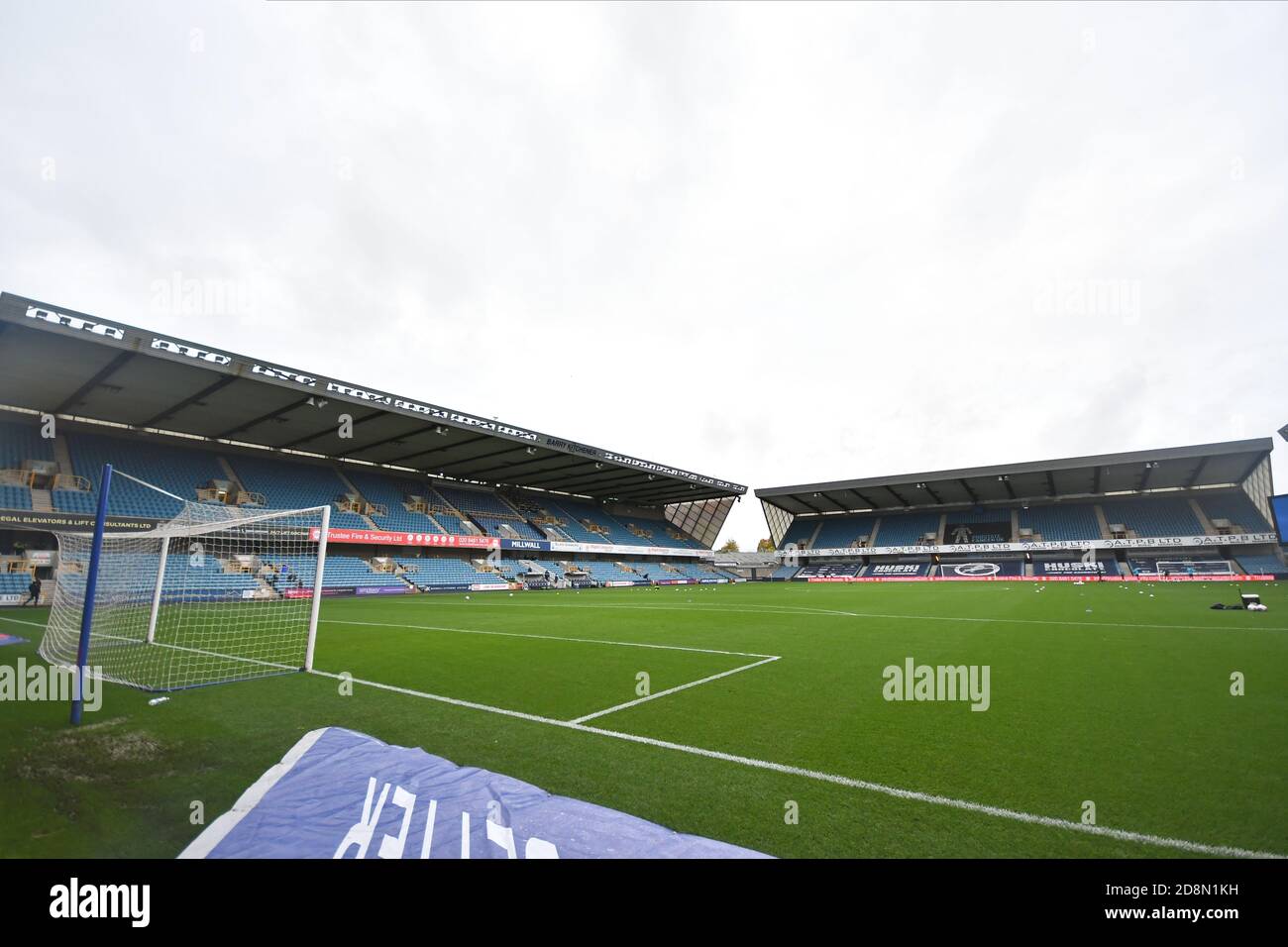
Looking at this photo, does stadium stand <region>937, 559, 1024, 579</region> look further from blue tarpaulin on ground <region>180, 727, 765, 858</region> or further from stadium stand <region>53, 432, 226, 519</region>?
stadium stand <region>53, 432, 226, 519</region>

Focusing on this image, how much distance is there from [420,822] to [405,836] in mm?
150

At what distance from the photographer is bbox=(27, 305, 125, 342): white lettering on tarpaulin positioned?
54.9 ft

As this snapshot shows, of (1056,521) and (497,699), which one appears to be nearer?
(497,699)

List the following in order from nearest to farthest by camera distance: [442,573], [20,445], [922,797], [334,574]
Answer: [922,797] → [20,445] → [334,574] → [442,573]

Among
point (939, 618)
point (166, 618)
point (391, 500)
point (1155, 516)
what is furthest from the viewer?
point (1155, 516)

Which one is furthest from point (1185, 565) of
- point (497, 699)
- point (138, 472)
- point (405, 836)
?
point (138, 472)

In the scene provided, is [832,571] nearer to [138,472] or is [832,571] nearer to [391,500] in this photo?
[391,500]

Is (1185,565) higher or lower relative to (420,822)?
higher

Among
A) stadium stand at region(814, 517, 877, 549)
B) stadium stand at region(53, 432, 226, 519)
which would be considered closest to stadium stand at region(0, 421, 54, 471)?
stadium stand at region(53, 432, 226, 519)

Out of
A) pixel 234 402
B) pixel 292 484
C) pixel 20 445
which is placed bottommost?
pixel 20 445
